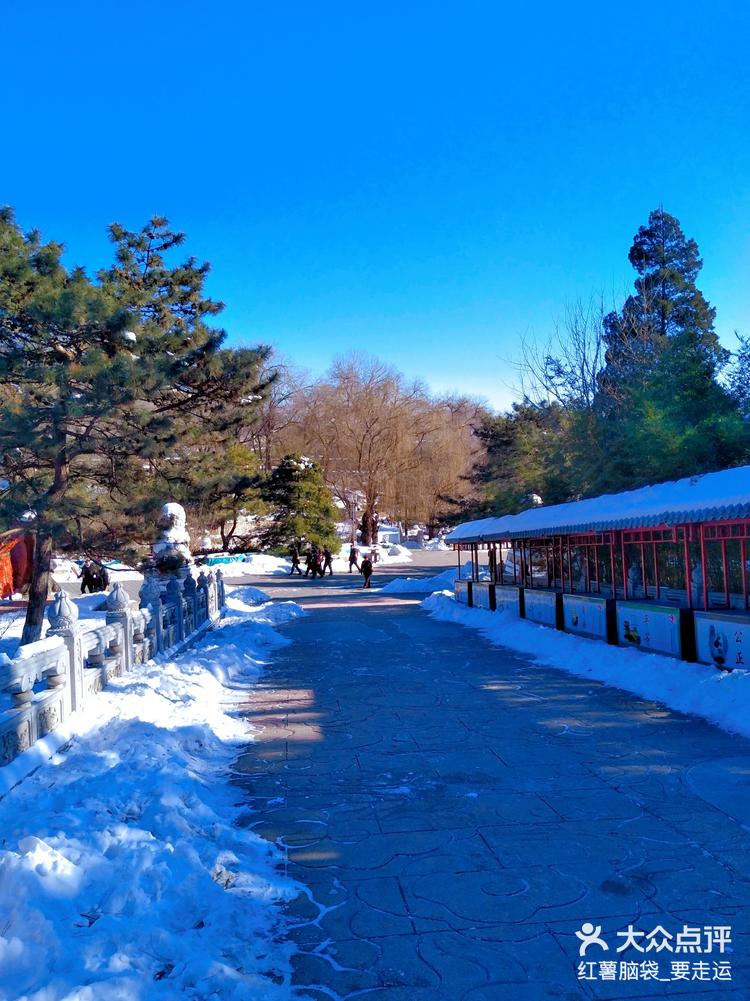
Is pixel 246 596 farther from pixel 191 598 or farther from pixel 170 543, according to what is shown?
pixel 191 598

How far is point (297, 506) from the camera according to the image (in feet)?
134

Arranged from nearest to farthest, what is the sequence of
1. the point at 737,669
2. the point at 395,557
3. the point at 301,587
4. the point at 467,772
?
the point at 467,772 < the point at 737,669 < the point at 301,587 < the point at 395,557

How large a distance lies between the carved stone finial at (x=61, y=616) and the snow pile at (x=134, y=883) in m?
1.14

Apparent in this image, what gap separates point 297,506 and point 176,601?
2726cm

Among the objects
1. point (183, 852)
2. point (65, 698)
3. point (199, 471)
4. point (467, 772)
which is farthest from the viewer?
point (199, 471)

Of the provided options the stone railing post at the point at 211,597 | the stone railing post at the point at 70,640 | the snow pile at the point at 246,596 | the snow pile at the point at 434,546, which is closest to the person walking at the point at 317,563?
the snow pile at the point at 246,596

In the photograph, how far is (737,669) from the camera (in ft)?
29.4

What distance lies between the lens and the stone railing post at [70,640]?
716 cm

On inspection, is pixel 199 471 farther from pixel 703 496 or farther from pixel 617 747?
pixel 617 747

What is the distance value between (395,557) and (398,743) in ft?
168

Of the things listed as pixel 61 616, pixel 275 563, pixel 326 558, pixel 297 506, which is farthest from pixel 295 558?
pixel 61 616

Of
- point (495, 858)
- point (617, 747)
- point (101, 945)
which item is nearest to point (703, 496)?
point (617, 747)

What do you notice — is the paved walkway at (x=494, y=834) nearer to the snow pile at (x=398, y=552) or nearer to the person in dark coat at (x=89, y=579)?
the person in dark coat at (x=89, y=579)

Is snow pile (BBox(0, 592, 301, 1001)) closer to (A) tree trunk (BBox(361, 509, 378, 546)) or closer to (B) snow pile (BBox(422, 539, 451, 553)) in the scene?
(A) tree trunk (BBox(361, 509, 378, 546))
